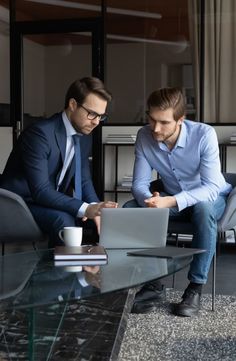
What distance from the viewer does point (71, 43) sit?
19.9 ft

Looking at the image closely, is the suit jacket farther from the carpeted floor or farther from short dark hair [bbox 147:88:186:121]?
the carpeted floor

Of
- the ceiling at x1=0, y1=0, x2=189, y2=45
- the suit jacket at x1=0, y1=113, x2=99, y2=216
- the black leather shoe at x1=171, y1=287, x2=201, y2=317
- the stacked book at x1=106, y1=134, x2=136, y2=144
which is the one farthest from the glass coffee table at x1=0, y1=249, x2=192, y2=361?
the ceiling at x1=0, y1=0, x2=189, y2=45

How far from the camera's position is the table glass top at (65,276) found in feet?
5.68

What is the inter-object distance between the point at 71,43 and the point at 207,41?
1.41 m

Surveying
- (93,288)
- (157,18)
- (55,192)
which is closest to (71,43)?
(157,18)

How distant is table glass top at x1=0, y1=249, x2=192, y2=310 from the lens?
1731mm

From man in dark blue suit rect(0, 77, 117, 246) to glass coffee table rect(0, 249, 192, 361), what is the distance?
41cm

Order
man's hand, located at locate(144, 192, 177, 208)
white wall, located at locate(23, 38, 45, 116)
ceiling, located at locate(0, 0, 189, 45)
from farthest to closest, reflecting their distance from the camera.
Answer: white wall, located at locate(23, 38, 45, 116)
ceiling, located at locate(0, 0, 189, 45)
man's hand, located at locate(144, 192, 177, 208)

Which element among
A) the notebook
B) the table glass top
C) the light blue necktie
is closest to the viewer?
the table glass top

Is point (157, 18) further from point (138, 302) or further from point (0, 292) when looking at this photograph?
point (0, 292)

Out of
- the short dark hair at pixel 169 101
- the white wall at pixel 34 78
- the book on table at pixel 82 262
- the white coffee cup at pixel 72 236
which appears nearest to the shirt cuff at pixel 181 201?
the short dark hair at pixel 169 101

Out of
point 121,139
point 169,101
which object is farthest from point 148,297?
point 121,139

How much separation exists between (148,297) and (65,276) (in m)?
1.18

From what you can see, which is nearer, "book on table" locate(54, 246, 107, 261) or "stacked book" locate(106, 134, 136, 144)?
"book on table" locate(54, 246, 107, 261)
